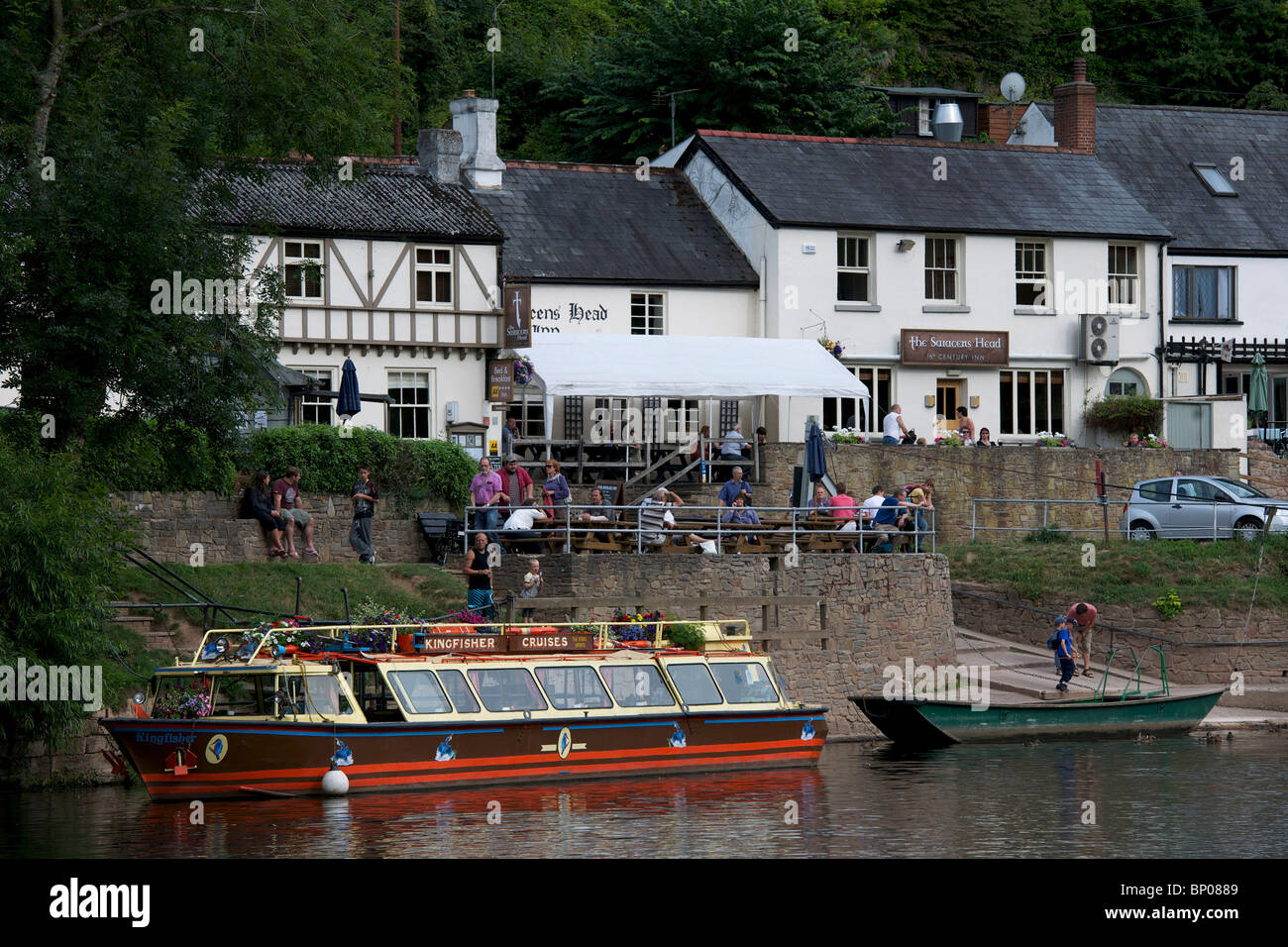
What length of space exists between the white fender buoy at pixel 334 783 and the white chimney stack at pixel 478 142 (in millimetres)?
23085

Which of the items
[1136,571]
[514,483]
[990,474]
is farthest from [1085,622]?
[514,483]

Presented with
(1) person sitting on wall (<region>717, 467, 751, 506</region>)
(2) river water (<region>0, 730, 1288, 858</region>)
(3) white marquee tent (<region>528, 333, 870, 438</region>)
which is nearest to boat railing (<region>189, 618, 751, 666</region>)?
(2) river water (<region>0, 730, 1288, 858</region>)

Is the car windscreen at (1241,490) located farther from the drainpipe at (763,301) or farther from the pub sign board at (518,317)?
the pub sign board at (518,317)

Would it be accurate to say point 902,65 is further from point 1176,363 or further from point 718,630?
point 718,630

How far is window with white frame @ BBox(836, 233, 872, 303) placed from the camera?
143 feet

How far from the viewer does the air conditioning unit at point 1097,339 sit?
4519 centimetres

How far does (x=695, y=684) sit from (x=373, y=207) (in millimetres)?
17761

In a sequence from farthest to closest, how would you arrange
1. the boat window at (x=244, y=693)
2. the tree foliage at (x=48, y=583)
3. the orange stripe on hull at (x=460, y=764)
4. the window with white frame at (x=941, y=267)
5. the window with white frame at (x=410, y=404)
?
the window with white frame at (x=941, y=267)
the window with white frame at (x=410, y=404)
the tree foliage at (x=48, y=583)
the boat window at (x=244, y=693)
the orange stripe on hull at (x=460, y=764)

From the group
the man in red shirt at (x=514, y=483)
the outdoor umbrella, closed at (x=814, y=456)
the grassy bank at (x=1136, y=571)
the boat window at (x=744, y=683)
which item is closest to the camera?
the boat window at (x=744, y=683)

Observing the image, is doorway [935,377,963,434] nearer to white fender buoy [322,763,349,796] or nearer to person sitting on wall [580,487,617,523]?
person sitting on wall [580,487,617,523]

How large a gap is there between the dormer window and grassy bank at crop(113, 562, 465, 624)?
28.0 meters

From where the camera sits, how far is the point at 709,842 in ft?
65.1

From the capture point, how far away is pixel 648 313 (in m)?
42.3

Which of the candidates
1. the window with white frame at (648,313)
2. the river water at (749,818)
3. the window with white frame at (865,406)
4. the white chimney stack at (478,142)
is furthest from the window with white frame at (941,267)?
the river water at (749,818)
